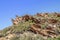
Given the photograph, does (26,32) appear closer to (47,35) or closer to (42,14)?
(47,35)

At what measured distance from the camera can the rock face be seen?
15.6 meters

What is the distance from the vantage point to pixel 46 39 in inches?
572

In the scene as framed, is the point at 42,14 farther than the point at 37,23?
Yes

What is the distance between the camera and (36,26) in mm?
16266

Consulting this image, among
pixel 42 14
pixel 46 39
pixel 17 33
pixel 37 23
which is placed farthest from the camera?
pixel 42 14

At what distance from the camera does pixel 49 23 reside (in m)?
17.3

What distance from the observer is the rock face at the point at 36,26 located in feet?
51.1

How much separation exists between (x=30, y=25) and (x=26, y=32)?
3.73 feet

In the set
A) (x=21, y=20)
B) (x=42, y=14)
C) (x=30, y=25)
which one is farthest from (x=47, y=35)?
(x=42, y=14)

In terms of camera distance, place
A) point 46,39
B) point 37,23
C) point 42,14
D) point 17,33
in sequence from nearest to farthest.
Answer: point 46,39 < point 17,33 < point 37,23 < point 42,14

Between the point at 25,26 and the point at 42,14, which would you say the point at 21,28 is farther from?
the point at 42,14

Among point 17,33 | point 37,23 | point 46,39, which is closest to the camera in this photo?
point 46,39

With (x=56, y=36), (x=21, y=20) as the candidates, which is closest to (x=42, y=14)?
(x=21, y=20)

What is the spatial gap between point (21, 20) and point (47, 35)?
3389 millimetres
